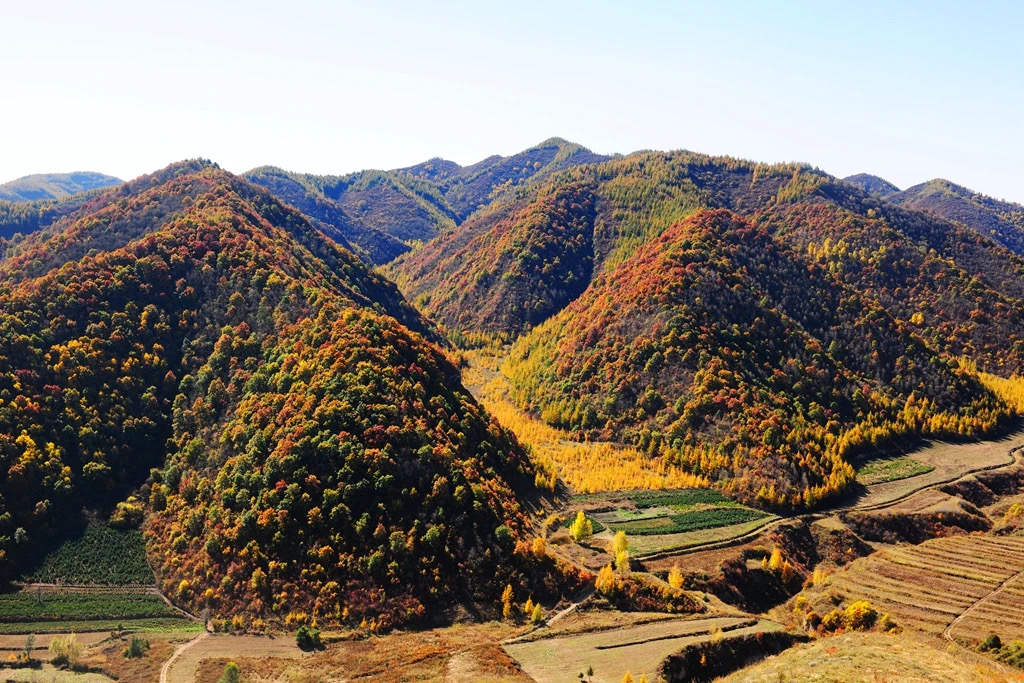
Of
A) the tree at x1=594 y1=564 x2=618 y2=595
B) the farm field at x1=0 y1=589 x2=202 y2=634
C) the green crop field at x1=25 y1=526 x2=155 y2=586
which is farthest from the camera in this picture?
the green crop field at x1=25 y1=526 x2=155 y2=586

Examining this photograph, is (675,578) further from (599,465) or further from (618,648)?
(599,465)

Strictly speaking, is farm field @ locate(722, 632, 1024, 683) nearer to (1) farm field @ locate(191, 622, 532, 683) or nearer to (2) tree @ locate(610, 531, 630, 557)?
(1) farm field @ locate(191, 622, 532, 683)

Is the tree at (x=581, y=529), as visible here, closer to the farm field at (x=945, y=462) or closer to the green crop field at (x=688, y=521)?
the green crop field at (x=688, y=521)

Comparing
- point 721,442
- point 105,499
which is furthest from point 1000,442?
point 105,499

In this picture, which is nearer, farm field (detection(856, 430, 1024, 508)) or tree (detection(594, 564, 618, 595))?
tree (detection(594, 564, 618, 595))

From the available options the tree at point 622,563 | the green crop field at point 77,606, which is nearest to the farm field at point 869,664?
the tree at point 622,563

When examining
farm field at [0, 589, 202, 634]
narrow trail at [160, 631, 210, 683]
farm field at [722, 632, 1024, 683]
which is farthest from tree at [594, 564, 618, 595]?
farm field at [0, 589, 202, 634]
